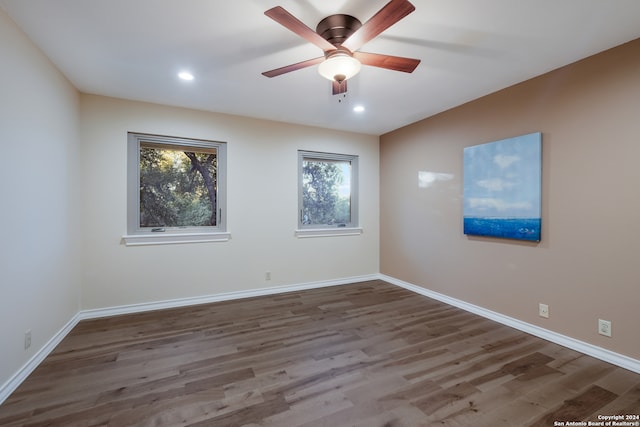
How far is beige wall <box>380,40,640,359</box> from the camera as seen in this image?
2.16 meters

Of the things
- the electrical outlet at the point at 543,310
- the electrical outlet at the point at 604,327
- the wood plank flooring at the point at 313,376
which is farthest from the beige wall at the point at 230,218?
the electrical outlet at the point at 604,327

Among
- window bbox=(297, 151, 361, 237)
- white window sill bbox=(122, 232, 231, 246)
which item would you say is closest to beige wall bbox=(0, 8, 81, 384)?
white window sill bbox=(122, 232, 231, 246)

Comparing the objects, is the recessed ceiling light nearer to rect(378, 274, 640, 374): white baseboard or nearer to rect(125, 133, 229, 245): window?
rect(125, 133, 229, 245): window

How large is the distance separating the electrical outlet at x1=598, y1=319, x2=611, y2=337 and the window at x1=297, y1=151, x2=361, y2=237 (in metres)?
2.96

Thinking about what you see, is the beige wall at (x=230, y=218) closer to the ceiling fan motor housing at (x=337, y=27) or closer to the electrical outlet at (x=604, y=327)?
the ceiling fan motor housing at (x=337, y=27)

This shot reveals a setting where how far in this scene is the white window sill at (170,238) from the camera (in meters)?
3.29

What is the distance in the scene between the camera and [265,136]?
3.98 m

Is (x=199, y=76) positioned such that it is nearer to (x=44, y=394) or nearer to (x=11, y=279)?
(x=11, y=279)

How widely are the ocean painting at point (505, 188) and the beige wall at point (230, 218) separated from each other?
178 centimetres

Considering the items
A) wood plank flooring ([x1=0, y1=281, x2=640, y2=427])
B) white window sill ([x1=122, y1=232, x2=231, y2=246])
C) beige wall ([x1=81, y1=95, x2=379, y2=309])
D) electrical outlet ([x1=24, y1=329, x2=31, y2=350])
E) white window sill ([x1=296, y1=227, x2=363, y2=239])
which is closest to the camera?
wood plank flooring ([x1=0, y1=281, x2=640, y2=427])

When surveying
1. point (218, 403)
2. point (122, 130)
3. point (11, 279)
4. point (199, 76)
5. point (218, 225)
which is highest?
point (199, 76)

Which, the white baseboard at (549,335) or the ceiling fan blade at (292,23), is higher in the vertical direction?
the ceiling fan blade at (292,23)

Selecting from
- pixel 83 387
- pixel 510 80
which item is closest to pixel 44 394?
pixel 83 387

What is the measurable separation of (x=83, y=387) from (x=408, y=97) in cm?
387
